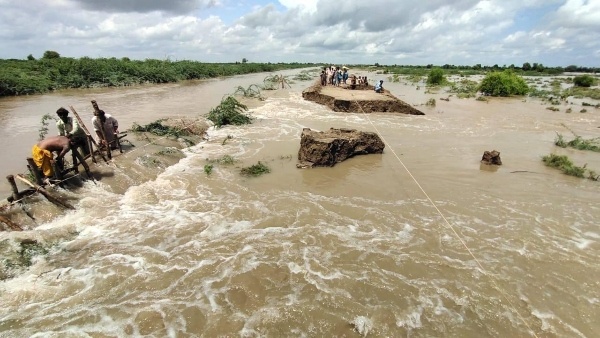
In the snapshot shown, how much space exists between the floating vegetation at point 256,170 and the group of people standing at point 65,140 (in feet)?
11.5

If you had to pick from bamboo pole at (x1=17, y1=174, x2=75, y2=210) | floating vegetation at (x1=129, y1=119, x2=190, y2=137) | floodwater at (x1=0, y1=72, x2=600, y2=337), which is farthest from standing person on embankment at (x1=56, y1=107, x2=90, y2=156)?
floating vegetation at (x1=129, y1=119, x2=190, y2=137)

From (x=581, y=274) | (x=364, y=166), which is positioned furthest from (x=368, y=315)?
(x=364, y=166)

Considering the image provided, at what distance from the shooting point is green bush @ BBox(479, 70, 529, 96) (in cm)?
2823

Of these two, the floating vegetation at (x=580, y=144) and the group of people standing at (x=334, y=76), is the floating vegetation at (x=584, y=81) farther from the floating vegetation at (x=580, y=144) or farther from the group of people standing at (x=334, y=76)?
the floating vegetation at (x=580, y=144)

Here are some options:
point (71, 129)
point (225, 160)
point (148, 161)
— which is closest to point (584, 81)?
point (225, 160)

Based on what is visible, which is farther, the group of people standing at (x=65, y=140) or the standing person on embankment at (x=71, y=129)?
the standing person on embankment at (x=71, y=129)

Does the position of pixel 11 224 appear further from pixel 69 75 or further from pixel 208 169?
pixel 69 75

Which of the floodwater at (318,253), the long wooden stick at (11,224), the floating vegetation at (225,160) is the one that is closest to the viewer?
the floodwater at (318,253)

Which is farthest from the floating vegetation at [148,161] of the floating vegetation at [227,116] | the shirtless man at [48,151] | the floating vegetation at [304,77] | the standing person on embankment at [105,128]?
the floating vegetation at [304,77]

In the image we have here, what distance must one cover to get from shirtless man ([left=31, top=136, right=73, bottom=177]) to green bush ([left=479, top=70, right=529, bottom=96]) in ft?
101

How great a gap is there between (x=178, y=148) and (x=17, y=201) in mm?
5551

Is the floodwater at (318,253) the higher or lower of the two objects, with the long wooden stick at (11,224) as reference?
lower

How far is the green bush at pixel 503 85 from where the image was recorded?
Result: 28.2 meters

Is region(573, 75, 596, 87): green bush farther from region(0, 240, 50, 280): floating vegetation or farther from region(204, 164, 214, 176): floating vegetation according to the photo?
region(0, 240, 50, 280): floating vegetation
